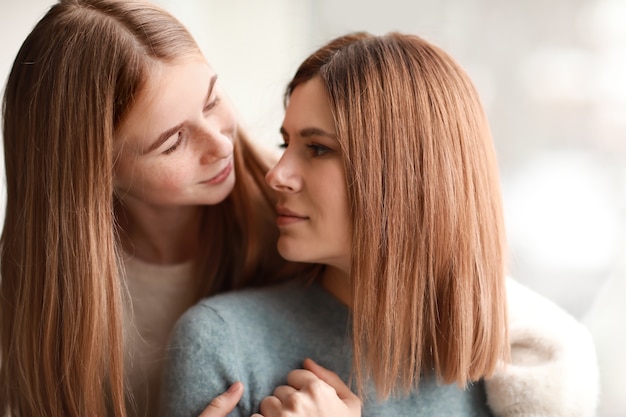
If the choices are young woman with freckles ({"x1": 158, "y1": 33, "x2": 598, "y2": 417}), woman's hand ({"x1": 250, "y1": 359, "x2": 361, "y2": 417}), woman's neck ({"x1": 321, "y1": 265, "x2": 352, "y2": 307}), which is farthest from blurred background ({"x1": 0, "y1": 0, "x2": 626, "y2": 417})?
woman's hand ({"x1": 250, "y1": 359, "x2": 361, "y2": 417})

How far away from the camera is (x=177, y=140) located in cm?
117

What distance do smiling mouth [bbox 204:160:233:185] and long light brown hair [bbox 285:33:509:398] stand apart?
23 centimetres

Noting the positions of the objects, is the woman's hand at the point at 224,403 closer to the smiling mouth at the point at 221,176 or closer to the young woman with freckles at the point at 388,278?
the young woman with freckles at the point at 388,278

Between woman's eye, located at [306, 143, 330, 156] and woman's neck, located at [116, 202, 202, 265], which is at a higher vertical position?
woman's eye, located at [306, 143, 330, 156]

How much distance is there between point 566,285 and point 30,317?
1058 mm

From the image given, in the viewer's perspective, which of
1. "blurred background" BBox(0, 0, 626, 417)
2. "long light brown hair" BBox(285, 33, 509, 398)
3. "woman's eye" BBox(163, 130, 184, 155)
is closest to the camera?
"long light brown hair" BBox(285, 33, 509, 398)

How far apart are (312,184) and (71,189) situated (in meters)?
0.42

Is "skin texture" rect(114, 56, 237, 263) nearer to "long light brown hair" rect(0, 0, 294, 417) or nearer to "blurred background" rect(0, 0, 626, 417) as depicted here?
"long light brown hair" rect(0, 0, 294, 417)

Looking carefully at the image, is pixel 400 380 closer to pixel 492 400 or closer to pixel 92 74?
pixel 492 400

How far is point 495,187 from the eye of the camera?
116cm

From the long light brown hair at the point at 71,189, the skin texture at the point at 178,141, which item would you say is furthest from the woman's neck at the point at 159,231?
the long light brown hair at the point at 71,189

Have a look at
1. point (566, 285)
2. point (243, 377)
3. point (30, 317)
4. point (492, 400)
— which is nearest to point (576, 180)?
point (566, 285)

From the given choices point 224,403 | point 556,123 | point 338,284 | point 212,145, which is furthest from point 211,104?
point 556,123

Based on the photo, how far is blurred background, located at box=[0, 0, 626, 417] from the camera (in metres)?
1.29
